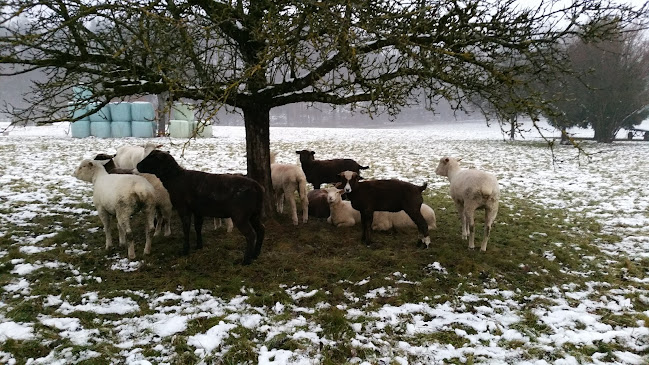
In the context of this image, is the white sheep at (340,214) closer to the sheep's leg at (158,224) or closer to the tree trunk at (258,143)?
the tree trunk at (258,143)

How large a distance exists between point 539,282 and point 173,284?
15.8 ft

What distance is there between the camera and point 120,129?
27266 millimetres

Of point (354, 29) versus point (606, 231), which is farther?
point (606, 231)

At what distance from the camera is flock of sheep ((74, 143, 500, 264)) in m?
5.54

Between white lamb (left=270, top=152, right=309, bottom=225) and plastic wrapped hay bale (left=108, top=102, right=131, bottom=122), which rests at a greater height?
plastic wrapped hay bale (left=108, top=102, right=131, bottom=122)

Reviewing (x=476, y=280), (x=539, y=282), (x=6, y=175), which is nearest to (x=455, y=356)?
(x=476, y=280)

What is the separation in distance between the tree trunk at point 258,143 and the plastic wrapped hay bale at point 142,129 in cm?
2358

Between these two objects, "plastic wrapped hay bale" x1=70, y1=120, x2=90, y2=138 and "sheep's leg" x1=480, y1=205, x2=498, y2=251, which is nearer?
"sheep's leg" x1=480, y1=205, x2=498, y2=251

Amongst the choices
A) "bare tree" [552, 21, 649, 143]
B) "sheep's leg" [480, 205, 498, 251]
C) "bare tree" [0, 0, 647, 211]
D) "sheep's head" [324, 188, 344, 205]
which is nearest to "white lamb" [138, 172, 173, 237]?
"bare tree" [0, 0, 647, 211]

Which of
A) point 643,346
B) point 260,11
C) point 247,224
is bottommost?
point 643,346

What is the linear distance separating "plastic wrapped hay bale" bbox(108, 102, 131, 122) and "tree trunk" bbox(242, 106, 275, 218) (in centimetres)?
2408

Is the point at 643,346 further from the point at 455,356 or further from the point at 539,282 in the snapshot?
the point at 455,356

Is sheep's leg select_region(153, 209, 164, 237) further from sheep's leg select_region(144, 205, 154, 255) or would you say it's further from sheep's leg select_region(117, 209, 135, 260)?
sheep's leg select_region(117, 209, 135, 260)

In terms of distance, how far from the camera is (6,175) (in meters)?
11.4
